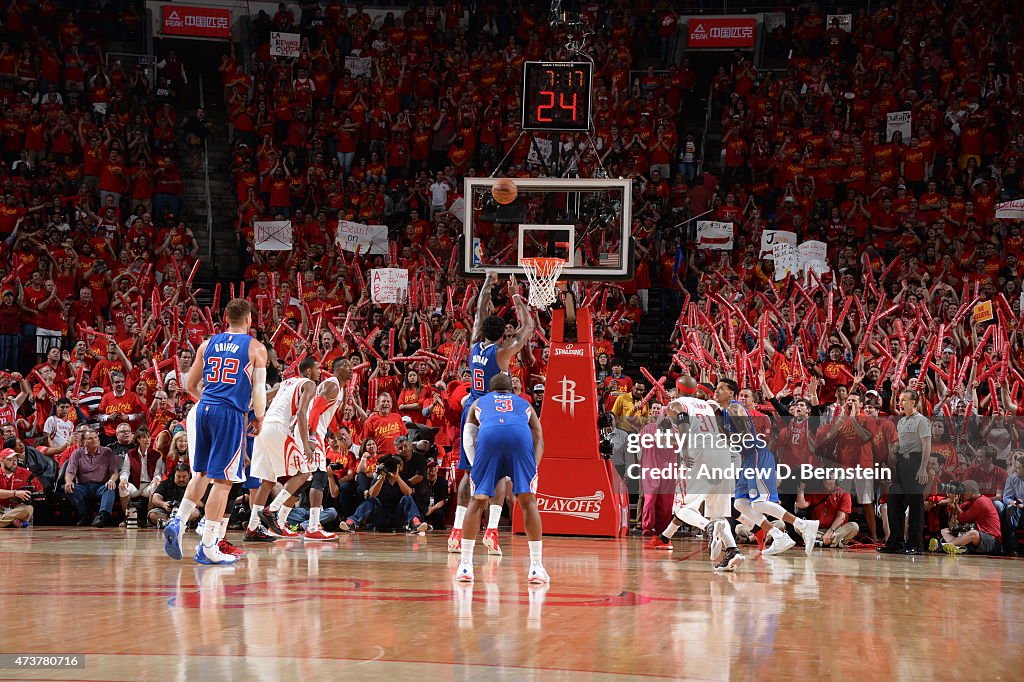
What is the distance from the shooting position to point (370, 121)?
2283 cm

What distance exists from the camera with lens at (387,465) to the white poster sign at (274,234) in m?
7.07

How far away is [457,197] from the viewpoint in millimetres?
20734

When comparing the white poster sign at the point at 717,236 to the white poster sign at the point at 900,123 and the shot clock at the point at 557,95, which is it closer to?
the white poster sign at the point at 900,123

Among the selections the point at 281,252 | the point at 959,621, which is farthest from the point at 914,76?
the point at 959,621

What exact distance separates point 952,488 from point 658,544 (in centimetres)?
346

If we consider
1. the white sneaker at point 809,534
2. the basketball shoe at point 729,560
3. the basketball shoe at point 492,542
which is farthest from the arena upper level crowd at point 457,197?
the basketball shoe at point 729,560

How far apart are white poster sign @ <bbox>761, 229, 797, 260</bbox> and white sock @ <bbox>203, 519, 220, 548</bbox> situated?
11.6 meters

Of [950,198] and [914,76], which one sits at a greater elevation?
[914,76]

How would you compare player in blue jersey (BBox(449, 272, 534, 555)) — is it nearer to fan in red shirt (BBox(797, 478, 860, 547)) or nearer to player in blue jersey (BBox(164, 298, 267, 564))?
player in blue jersey (BBox(164, 298, 267, 564))

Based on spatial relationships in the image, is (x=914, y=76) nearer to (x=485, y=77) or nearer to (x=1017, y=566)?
(x=485, y=77)

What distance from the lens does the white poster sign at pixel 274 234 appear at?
65.4ft

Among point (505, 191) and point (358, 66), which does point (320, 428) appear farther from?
point (358, 66)

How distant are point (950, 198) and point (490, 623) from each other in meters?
15.7

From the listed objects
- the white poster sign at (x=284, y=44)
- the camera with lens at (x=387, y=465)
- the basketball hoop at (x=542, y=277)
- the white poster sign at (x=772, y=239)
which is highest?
the white poster sign at (x=284, y=44)
